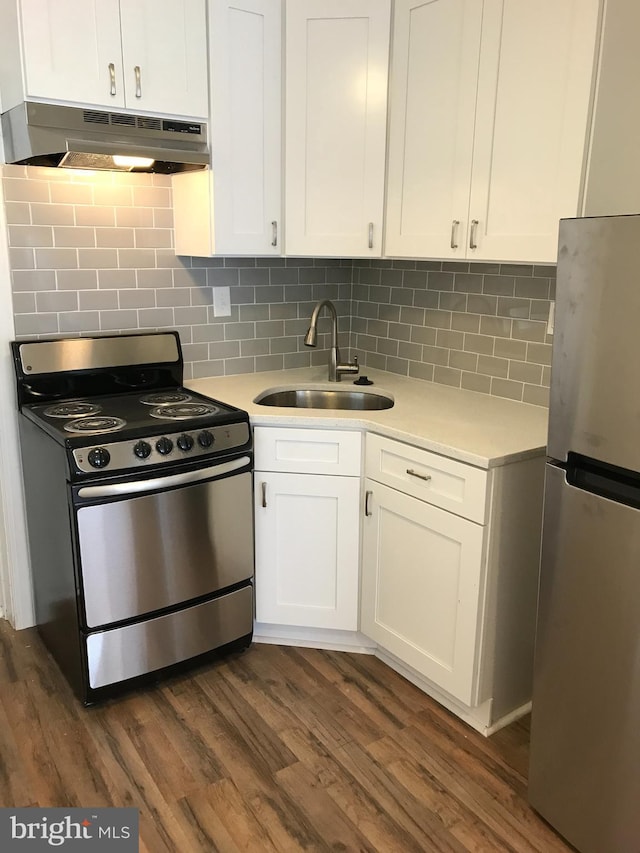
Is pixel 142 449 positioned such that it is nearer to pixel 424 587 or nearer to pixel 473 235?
pixel 424 587

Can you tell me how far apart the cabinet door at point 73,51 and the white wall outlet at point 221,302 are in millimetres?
880

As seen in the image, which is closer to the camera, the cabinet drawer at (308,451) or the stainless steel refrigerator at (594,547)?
the stainless steel refrigerator at (594,547)

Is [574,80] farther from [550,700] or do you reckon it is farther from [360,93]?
[550,700]

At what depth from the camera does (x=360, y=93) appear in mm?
2582

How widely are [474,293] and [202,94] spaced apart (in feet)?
4.07

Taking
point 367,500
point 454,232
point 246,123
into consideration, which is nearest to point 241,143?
point 246,123

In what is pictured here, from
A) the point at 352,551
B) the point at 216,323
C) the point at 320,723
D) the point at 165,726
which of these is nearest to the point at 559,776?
the point at 320,723

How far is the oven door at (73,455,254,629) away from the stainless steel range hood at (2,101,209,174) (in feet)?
3.45

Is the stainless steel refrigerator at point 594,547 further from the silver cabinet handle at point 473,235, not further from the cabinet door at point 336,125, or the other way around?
the cabinet door at point 336,125

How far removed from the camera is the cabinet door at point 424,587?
7.03ft
